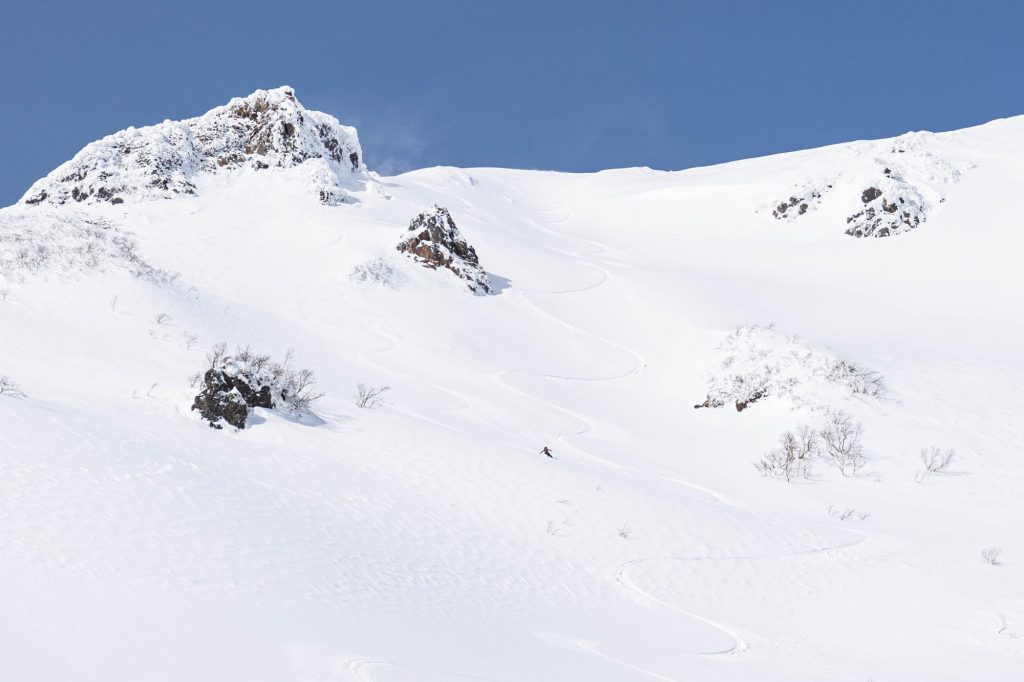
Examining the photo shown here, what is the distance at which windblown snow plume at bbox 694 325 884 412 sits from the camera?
19.8 m

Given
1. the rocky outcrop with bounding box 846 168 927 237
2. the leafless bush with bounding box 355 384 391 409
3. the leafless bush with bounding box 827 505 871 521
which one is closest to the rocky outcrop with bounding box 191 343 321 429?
the leafless bush with bounding box 355 384 391 409

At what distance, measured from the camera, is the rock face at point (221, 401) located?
1177cm

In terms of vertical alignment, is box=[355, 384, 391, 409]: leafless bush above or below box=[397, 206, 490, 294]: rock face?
below

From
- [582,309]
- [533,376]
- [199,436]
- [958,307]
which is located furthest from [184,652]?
[958,307]

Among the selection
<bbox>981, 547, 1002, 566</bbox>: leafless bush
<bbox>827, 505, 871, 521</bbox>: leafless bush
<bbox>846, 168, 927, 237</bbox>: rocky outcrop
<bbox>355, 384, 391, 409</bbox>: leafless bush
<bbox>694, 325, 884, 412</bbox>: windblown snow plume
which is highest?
<bbox>846, 168, 927, 237</bbox>: rocky outcrop

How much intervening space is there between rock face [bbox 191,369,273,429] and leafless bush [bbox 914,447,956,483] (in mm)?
13543

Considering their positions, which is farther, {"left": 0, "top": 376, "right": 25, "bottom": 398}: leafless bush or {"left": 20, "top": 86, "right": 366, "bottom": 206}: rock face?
{"left": 20, "top": 86, "right": 366, "bottom": 206}: rock face

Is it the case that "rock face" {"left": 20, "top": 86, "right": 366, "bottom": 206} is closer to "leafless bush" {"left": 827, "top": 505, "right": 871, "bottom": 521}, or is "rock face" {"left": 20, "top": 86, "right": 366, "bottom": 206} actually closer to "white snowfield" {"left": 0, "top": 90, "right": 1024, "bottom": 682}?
"white snowfield" {"left": 0, "top": 90, "right": 1024, "bottom": 682}

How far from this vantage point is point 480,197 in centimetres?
5741

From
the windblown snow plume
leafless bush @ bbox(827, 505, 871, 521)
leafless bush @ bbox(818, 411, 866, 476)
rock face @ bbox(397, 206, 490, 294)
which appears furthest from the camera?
rock face @ bbox(397, 206, 490, 294)

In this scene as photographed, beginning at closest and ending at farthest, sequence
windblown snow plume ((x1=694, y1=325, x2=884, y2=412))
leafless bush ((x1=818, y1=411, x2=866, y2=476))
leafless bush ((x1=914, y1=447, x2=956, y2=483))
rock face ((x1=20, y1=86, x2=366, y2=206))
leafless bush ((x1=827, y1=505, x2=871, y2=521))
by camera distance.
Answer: leafless bush ((x1=827, y1=505, x2=871, y2=521)) → leafless bush ((x1=914, y1=447, x2=956, y2=483)) → leafless bush ((x1=818, y1=411, x2=866, y2=476)) → windblown snow plume ((x1=694, y1=325, x2=884, y2=412)) → rock face ((x1=20, y1=86, x2=366, y2=206))

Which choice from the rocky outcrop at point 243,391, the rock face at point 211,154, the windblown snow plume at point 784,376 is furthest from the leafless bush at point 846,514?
the rock face at point 211,154

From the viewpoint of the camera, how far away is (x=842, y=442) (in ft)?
55.7

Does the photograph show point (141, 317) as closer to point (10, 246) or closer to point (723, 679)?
point (10, 246)
